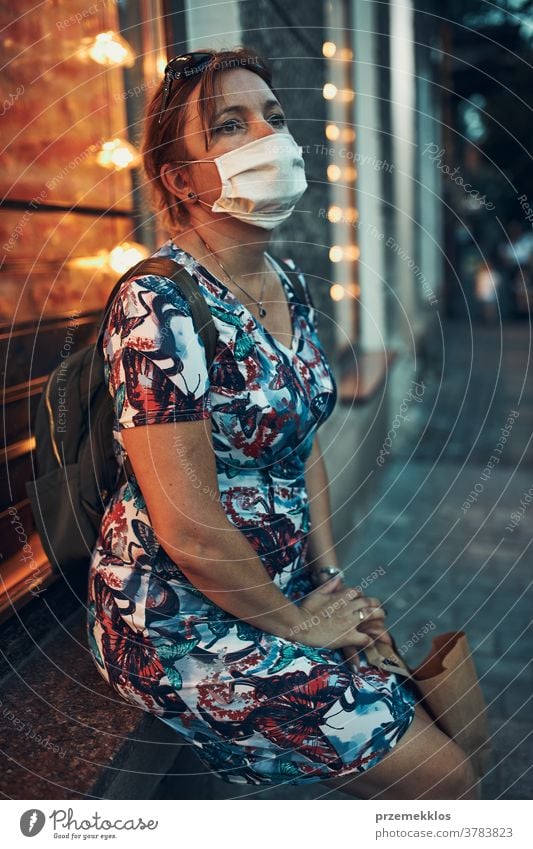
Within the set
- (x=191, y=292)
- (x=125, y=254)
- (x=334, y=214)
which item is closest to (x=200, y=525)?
(x=191, y=292)

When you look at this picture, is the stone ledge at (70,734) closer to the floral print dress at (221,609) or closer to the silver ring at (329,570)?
the floral print dress at (221,609)

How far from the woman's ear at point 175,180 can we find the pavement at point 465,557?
1.37 metres

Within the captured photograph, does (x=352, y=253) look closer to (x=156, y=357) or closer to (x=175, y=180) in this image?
(x=175, y=180)

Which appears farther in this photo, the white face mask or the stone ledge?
the white face mask

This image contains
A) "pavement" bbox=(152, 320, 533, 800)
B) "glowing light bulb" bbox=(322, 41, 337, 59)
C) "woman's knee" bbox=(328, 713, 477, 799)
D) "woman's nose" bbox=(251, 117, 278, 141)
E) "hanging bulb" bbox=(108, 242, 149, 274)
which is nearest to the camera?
"woman's knee" bbox=(328, 713, 477, 799)

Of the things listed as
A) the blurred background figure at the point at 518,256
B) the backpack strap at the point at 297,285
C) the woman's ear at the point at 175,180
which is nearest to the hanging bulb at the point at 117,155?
the backpack strap at the point at 297,285

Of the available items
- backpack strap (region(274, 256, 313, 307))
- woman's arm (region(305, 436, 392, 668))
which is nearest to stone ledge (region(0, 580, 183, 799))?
woman's arm (region(305, 436, 392, 668))

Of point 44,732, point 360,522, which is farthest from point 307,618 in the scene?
point 360,522

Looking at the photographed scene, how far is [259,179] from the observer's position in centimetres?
166

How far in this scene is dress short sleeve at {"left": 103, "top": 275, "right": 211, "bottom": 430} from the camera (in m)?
1.43

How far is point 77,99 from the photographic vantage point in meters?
2.40

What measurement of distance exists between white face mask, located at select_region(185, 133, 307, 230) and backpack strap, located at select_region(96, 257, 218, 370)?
21cm

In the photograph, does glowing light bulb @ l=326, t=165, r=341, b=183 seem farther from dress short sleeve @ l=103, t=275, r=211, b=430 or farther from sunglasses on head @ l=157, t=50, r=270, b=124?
dress short sleeve @ l=103, t=275, r=211, b=430
